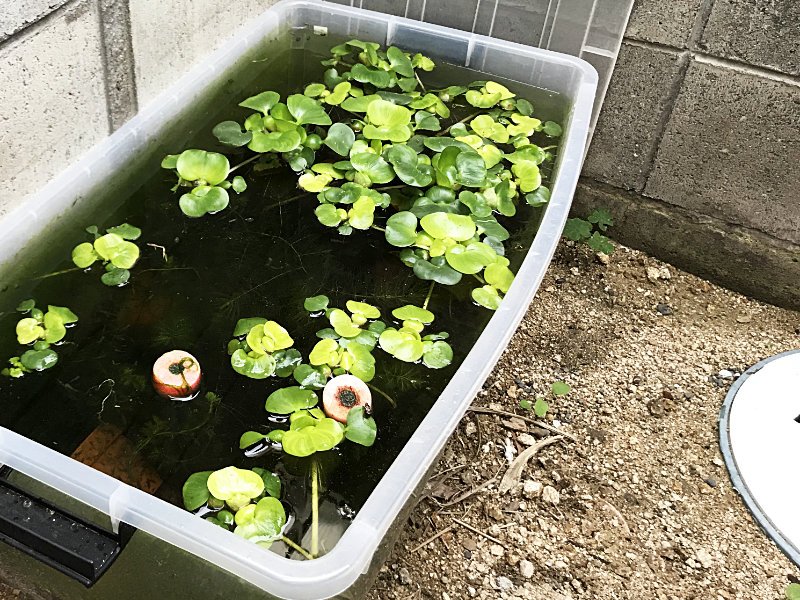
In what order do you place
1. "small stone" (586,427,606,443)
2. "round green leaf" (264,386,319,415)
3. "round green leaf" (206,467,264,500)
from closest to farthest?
"round green leaf" (206,467,264,500), "round green leaf" (264,386,319,415), "small stone" (586,427,606,443)

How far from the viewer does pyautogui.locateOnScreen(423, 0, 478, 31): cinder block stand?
5.09 ft

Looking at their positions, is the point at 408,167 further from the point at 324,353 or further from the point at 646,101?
the point at 646,101

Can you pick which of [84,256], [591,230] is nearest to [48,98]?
[84,256]

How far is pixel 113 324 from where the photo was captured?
1039 mm

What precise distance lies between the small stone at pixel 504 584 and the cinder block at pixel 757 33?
3.78 ft

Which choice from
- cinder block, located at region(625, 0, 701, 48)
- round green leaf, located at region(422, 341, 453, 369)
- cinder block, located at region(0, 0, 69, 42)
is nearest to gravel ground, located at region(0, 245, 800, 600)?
round green leaf, located at region(422, 341, 453, 369)

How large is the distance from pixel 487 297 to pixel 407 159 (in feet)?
1.06

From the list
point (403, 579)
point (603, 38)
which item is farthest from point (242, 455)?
point (603, 38)

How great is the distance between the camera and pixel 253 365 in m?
0.99

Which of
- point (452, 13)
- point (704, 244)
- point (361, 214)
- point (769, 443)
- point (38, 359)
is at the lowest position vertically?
point (769, 443)

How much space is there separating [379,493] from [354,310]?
36 centimetres

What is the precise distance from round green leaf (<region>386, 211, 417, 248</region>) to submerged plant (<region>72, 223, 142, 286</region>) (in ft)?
1.38

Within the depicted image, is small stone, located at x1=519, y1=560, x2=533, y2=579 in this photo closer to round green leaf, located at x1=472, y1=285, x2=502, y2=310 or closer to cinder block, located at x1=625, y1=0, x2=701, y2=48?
round green leaf, located at x1=472, y1=285, x2=502, y2=310

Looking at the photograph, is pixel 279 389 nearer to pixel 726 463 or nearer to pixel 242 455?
pixel 242 455
